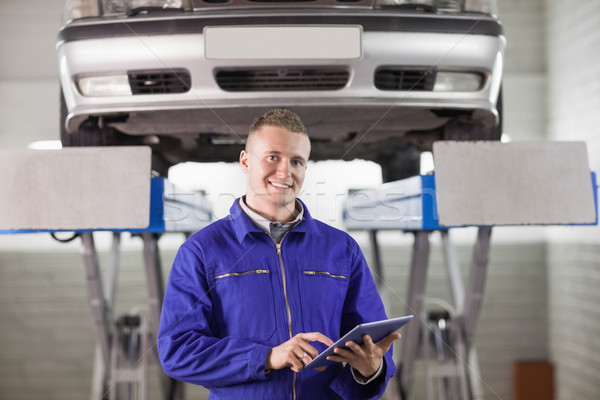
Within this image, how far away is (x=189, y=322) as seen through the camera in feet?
3.42

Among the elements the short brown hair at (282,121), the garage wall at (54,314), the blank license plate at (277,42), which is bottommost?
the garage wall at (54,314)

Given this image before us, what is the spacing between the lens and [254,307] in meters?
1.11

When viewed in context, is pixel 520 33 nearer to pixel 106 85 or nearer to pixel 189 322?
pixel 106 85

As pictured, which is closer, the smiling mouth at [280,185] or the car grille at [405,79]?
the smiling mouth at [280,185]

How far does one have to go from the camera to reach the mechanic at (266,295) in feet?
3.38

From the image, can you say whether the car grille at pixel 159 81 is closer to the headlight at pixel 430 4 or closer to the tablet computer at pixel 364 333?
the headlight at pixel 430 4

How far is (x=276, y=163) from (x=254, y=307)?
29 centimetres

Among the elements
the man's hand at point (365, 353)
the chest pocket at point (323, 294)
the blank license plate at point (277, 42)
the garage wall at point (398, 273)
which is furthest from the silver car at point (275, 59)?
the garage wall at point (398, 273)

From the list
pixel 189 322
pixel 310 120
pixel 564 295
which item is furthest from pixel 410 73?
pixel 564 295

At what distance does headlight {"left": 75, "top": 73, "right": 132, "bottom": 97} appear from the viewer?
5.58 ft

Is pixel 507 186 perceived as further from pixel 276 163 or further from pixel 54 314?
pixel 54 314

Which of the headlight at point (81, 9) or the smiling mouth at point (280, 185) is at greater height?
the headlight at point (81, 9)

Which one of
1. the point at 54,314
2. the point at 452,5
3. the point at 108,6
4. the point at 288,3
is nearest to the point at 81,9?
the point at 108,6

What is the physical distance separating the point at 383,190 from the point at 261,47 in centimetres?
65
